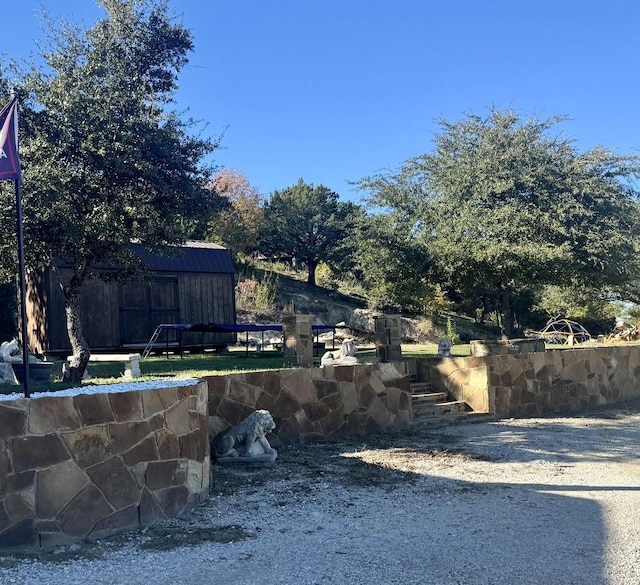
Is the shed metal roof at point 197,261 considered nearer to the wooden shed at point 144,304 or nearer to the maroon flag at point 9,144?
the wooden shed at point 144,304

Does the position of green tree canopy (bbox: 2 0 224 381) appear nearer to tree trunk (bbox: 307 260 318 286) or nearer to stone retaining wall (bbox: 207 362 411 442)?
stone retaining wall (bbox: 207 362 411 442)

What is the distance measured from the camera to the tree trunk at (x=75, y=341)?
10.9 m

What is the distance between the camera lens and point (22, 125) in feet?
32.2

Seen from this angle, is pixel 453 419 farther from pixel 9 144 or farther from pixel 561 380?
pixel 9 144

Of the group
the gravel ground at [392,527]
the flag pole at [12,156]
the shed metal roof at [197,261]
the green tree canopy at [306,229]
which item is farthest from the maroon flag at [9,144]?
the green tree canopy at [306,229]

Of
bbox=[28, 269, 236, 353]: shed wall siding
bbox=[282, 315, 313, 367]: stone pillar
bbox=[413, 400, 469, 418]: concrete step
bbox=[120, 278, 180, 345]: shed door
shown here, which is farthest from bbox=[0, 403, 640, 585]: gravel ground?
bbox=[120, 278, 180, 345]: shed door

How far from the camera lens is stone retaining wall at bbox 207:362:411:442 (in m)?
8.02

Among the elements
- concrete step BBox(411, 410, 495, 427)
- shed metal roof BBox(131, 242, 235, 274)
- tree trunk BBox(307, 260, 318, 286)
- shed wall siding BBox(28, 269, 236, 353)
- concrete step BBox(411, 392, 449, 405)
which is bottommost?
concrete step BBox(411, 410, 495, 427)

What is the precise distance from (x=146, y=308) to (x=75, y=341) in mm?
8982

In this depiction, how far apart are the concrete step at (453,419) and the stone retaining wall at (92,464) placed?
540 centimetres

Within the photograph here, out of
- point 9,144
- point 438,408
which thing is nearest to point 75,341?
point 438,408

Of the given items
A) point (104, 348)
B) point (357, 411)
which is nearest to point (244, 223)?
point (104, 348)

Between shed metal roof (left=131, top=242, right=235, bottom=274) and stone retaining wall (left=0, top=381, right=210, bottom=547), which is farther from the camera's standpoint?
shed metal roof (left=131, top=242, right=235, bottom=274)

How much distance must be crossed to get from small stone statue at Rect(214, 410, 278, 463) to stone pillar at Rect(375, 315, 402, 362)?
13.8 feet
